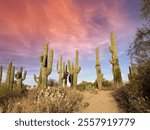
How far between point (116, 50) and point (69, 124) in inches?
453

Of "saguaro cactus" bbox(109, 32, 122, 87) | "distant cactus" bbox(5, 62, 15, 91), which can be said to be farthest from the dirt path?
"distant cactus" bbox(5, 62, 15, 91)

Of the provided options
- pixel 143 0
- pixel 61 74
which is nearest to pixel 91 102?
pixel 143 0

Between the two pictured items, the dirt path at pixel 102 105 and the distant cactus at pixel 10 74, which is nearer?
the dirt path at pixel 102 105

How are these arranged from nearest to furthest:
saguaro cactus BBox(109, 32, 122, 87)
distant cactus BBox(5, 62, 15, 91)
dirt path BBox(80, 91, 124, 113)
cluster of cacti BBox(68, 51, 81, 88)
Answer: dirt path BBox(80, 91, 124, 113)
saguaro cactus BBox(109, 32, 122, 87)
distant cactus BBox(5, 62, 15, 91)
cluster of cacti BBox(68, 51, 81, 88)

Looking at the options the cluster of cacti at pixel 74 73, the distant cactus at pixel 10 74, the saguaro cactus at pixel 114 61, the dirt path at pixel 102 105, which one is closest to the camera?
the dirt path at pixel 102 105

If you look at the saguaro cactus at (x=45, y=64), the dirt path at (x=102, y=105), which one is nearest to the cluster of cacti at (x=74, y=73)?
the saguaro cactus at (x=45, y=64)

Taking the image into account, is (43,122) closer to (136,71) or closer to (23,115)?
(23,115)

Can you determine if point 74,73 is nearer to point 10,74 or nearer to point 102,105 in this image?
point 10,74

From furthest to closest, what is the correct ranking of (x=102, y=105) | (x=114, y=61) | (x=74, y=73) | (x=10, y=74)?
(x=74, y=73)
(x=10, y=74)
(x=114, y=61)
(x=102, y=105)

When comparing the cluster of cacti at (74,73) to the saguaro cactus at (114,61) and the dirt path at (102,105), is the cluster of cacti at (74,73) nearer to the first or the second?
the saguaro cactus at (114,61)

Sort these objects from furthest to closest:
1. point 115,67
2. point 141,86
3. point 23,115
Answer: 1. point 115,67
2. point 141,86
3. point 23,115

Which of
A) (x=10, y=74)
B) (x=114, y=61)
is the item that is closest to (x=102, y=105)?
(x=114, y=61)

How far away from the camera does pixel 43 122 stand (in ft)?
17.4

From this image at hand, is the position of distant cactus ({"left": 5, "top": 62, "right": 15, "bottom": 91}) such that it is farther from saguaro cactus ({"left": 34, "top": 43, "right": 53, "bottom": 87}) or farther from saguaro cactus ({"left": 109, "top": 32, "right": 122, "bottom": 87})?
saguaro cactus ({"left": 109, "top": 32, "right": 122, "bottom": 87})
